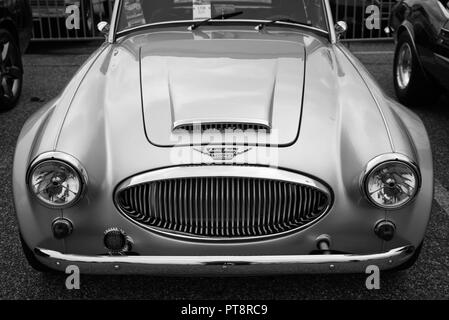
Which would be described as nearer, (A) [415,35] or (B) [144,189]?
(B) [144,189]

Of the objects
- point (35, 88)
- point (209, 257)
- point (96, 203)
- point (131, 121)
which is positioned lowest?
point (35, 88)

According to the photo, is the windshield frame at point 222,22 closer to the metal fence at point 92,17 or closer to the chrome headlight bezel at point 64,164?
the chrome headlight bezel at point 64,164

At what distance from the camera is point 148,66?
322cm

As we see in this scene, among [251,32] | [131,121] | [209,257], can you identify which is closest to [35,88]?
[251,32]

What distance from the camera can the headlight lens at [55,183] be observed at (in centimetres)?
243

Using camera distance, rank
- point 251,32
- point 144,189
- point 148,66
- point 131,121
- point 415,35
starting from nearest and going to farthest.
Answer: point 144,189 < point 131,121 < point 148,66 < point 251,32 < point 415,35

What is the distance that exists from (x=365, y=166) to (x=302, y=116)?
0.41 meters

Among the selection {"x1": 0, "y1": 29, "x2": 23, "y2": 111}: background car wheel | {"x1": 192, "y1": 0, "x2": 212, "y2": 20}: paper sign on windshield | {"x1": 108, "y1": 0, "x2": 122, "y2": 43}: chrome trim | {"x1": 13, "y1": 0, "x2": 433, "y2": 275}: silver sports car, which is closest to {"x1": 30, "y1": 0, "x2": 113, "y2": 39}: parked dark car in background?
{"x1": 0, "y1": 29, "x2": 23, "y2": 111}: background car wheel

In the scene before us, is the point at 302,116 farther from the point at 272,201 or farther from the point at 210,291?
the point at 210,291

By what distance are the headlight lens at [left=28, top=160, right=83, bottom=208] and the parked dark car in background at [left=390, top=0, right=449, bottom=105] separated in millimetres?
3487

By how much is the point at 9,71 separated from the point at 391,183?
4.56m

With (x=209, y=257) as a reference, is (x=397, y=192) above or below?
above

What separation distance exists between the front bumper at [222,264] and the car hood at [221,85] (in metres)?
0.49

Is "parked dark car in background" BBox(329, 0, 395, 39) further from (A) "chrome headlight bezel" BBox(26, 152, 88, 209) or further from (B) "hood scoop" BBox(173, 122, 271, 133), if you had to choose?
(A) "chrome headlight bezel" BBox(26, 152, 88, 209)
